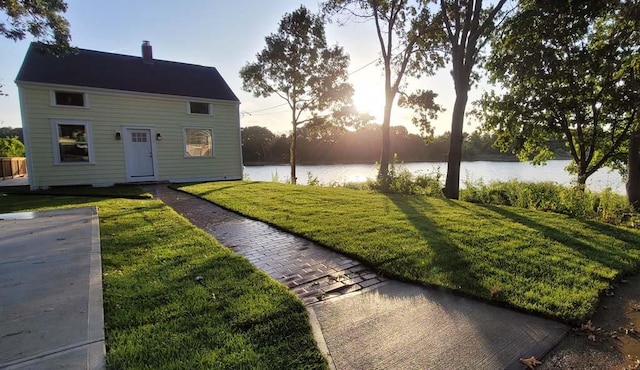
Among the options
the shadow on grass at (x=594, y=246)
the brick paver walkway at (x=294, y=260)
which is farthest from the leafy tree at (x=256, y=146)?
the shadow on grass at (x=594, y=246)

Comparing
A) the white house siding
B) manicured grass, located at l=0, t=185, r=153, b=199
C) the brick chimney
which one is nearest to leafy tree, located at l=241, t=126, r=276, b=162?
the brick chimney

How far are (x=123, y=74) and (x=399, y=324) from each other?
12956 millimetres

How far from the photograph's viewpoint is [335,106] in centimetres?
1698

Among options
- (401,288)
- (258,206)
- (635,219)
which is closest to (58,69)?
(258,206)

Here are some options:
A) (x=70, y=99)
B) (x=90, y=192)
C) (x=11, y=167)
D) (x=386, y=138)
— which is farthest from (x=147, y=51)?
(x=386, y=138)

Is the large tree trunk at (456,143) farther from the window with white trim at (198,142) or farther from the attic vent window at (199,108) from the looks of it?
the attic vent window at (199,108)

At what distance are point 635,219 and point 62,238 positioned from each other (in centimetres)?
943

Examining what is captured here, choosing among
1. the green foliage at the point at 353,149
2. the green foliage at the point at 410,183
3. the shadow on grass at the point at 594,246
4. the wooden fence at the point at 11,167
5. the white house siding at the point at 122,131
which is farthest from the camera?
the green foliage at the point at 353,149

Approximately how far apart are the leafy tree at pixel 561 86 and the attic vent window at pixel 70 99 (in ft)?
42.4

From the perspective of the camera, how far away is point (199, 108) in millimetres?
12289

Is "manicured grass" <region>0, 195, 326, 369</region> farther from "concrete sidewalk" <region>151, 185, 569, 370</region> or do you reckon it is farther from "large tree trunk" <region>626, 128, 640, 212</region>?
"large tree trunk" <region>626, 128, 640, 212</region>

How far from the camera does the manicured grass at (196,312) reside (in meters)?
1.71

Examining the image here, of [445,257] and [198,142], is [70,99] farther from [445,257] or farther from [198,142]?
[445,257]

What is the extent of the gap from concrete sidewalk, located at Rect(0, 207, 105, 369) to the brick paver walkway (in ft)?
4.51
